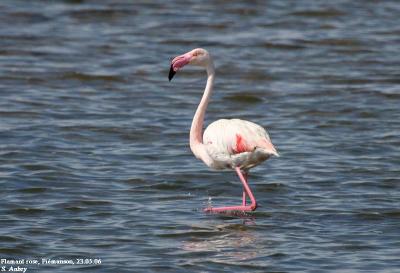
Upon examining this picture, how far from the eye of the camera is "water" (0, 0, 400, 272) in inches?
335

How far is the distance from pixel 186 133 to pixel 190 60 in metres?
2.99

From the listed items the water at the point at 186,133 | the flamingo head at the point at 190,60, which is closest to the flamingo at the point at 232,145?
the flamingo head at the point at 190,60

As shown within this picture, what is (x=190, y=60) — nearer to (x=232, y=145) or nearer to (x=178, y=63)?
(x=178, y=63)

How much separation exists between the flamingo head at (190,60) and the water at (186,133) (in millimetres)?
1179

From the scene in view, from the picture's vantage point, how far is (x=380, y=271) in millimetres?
7891

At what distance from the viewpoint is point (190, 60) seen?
9727 mm

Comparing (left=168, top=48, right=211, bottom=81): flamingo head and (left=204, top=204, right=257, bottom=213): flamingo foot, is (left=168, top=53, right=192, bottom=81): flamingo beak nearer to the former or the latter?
A: (left=168, top=48, right=211, bottom=81): flamingo head

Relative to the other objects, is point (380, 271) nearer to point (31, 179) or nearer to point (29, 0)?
point (31, 179)

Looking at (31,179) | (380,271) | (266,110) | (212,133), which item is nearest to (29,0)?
(266,110)

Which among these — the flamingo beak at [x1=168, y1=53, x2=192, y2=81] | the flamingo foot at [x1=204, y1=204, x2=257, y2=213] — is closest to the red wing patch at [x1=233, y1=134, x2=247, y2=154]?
the flamingo foot at [x1=204, y1=204, x2=257, y2=213]

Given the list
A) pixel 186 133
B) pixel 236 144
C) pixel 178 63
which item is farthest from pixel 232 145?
pixel 186 133

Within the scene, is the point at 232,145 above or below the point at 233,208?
above

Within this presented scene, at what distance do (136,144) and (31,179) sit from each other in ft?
6.23

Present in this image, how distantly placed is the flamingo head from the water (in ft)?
3.87
